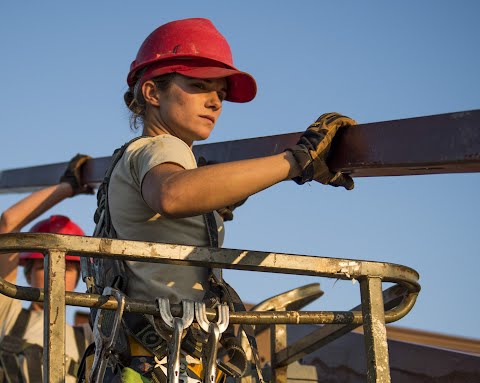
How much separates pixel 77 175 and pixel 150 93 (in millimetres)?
2719

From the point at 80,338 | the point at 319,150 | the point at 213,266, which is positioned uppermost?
the point at 80,338

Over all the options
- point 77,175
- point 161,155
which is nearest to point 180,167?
point 161,155

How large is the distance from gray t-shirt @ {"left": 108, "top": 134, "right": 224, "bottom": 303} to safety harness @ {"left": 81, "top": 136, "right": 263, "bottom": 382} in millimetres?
38

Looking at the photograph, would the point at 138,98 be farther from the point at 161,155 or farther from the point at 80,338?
the point at 80,338

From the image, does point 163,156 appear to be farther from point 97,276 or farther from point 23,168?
point 23,168

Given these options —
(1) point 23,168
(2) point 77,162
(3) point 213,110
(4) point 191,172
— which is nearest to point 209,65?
(3) point 213,110

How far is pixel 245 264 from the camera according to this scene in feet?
7.73

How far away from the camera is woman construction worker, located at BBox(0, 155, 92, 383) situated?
17.5 ft

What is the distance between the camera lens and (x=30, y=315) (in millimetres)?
5758

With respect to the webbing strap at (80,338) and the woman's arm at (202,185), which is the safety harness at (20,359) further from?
the woman's arm at (202,185)

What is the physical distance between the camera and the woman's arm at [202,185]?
8.20 feet

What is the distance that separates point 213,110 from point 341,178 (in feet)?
1.52

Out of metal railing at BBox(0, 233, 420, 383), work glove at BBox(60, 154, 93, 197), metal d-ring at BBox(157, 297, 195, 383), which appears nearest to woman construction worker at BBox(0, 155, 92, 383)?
work glove at BBox(60, 154, 93, 197)

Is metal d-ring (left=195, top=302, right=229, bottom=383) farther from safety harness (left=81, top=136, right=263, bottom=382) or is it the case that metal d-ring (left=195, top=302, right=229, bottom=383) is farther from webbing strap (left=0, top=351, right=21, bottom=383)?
webbing strap (left=0, top=351, right=21, bottom=383)
